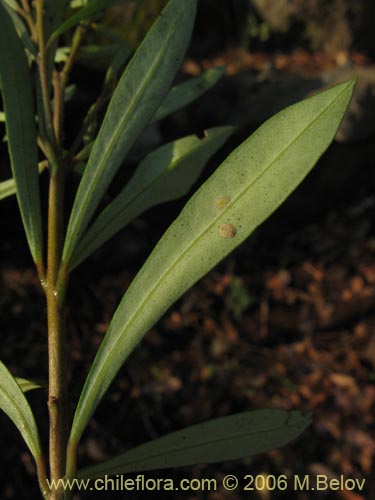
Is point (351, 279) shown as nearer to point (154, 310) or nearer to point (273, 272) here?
point (273, 272)

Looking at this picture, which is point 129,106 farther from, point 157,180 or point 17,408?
point 17,408

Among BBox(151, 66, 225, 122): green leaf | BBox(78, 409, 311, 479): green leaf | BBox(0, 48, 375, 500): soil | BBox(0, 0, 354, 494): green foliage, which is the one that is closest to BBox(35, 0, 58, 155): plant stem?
BBox(0, 0, 354, 494): green foliage

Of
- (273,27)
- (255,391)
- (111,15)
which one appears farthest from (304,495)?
(273,27)

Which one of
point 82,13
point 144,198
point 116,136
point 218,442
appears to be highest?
point 82,13

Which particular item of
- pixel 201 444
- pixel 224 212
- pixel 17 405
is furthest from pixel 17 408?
pixel 224 212

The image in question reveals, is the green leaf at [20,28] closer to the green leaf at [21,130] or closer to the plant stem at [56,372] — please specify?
the green leaf at [21,130]

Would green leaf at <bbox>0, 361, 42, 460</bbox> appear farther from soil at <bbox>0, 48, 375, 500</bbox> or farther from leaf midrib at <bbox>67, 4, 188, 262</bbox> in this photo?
soil at <bbox>0, 48, 375, 500</bbox>

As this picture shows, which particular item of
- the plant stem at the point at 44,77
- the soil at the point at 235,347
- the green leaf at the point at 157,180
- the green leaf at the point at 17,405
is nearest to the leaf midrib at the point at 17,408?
the green leaf at the point at 17,405
